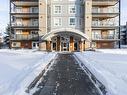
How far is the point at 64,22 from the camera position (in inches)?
2329

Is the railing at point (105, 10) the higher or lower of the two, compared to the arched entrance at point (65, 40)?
higher

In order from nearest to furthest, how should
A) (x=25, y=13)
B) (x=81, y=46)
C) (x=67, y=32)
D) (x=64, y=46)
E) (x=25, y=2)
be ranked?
1. (x=67, y=32)
2. (x=81, y=46)
3. (x=64, y=46)
4. (x=25, y=13)
5. (x=25, y=2)

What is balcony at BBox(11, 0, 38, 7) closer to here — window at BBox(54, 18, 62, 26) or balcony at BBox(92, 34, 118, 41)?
window at BBox(54, 18, 62, 26)

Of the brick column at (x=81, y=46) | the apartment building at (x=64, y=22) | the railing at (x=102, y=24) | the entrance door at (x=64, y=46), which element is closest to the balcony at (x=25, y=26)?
the apartment building at (x=64, y=22)

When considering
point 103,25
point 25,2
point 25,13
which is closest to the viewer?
point 103,25

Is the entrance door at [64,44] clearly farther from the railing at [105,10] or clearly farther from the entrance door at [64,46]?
the railing at [105,10]

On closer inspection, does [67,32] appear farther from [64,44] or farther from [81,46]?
[64,44]

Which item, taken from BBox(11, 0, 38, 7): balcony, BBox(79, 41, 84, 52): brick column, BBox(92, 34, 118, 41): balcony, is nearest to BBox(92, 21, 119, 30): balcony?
BBox(92, 34, 118, 41): balcony

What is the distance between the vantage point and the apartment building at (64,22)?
57906mm

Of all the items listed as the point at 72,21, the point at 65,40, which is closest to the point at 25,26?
the point at 65,40

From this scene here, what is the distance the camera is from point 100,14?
59844 millimetres

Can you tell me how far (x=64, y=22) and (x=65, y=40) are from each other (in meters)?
4.30

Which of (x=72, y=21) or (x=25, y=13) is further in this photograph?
(x=25, y=13)

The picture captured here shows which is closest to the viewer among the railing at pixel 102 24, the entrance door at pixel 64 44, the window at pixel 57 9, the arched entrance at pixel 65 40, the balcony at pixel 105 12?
the arched entrance at pixel 65 40
